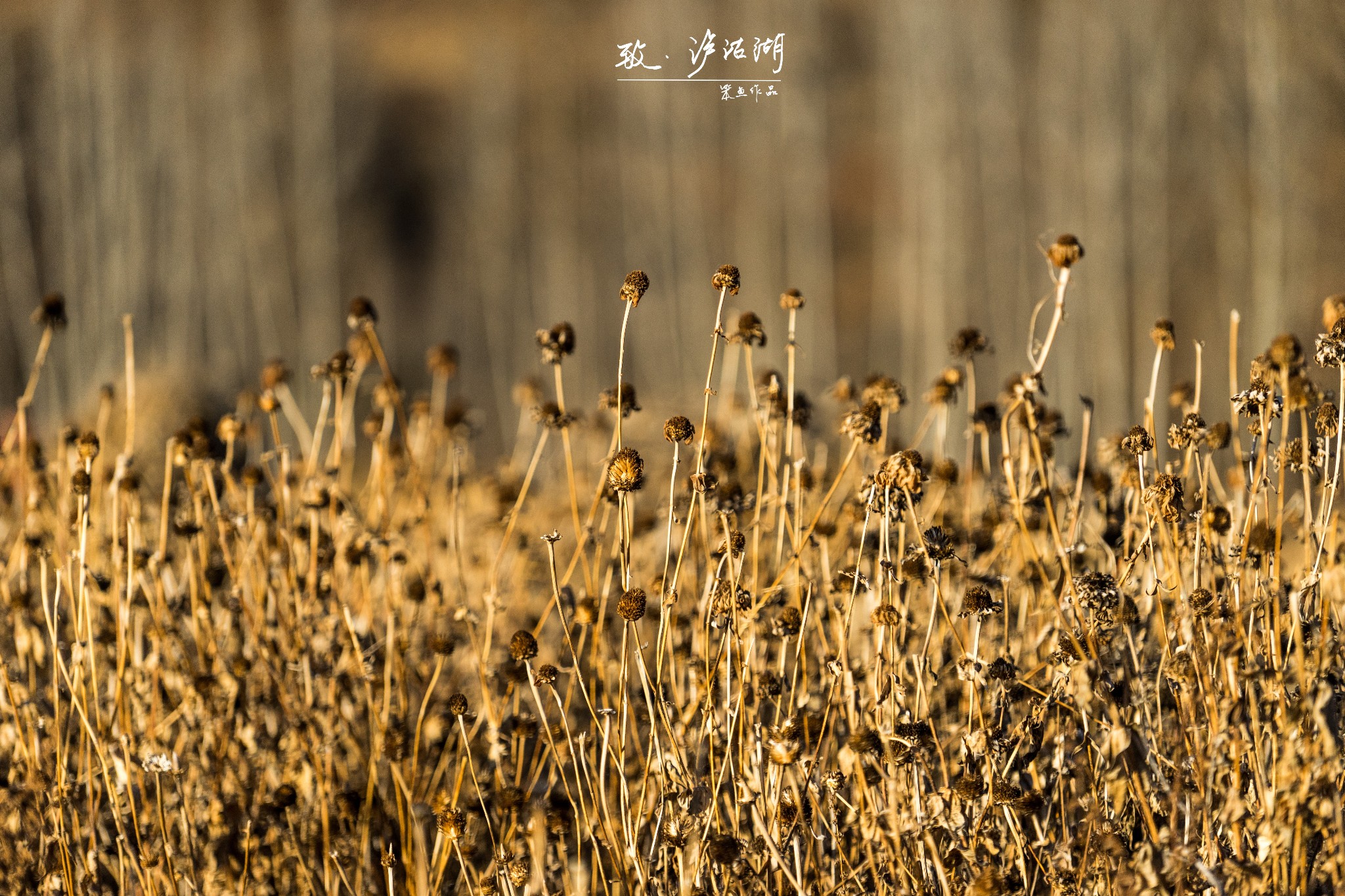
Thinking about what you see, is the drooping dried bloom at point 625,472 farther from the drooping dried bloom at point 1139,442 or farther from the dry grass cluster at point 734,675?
the drooping dried bloom at point 1139,442

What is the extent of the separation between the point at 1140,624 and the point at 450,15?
24.9m

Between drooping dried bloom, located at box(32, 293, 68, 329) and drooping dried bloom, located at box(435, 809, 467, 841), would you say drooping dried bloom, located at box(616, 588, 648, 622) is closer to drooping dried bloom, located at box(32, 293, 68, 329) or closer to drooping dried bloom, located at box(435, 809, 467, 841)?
drooping dried bloom, located at box(435, 809, 467, 841)

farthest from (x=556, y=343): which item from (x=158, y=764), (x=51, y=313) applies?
(x=51, y=313)

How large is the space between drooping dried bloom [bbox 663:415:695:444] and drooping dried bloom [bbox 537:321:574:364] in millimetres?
365

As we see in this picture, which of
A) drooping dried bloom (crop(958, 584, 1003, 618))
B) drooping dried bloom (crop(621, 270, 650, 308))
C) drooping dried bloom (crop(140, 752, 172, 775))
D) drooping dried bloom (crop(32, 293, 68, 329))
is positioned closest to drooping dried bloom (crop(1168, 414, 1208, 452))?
drooping dried bloom (crop(958, 584, 1003, 618))

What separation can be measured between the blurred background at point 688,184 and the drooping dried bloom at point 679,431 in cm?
594

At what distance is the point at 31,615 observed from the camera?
2285mm

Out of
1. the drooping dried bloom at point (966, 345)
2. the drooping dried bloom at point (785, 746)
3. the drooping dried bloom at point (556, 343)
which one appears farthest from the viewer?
the drooping dried bloom at point (966, 345)

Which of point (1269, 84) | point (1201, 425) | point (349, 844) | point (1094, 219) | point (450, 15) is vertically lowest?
point (349, 844)

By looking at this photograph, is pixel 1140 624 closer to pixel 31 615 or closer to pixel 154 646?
pixel 154 646

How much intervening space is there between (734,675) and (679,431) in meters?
0.61

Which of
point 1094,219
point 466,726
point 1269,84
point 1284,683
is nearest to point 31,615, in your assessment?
point 466,726

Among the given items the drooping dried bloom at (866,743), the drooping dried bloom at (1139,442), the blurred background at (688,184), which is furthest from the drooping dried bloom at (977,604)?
the blurred background at (688,184)

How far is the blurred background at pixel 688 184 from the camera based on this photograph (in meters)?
9.49
